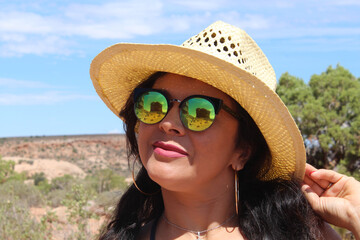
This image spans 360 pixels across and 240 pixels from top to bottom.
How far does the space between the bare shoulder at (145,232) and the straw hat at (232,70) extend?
741 millimetres

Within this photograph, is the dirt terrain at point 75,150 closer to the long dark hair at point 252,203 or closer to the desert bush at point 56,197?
the desert bush at point 56,197

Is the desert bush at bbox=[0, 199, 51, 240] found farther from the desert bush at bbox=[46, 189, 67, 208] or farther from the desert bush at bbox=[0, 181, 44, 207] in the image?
the desert bush at bbox=[46, 189, 67, 208]

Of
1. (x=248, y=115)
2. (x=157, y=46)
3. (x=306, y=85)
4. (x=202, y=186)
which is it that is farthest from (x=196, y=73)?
(x=306, y=85)

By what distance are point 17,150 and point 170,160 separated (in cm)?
5308

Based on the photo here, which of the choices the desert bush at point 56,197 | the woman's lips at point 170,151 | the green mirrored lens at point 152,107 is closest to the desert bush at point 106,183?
the desert bush at point 56,197

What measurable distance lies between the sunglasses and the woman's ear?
7.8 inches

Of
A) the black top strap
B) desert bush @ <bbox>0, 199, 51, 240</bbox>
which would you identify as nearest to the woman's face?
the black top strap

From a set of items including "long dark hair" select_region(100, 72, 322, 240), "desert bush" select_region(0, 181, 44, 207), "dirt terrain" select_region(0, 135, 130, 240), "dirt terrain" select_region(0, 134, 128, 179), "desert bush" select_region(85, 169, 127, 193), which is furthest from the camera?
"dirt terrain" select_region(0, 134, 128, 179)

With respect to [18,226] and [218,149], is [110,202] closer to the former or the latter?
[218,149]

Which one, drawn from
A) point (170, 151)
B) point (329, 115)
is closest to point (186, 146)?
point (170, 151)

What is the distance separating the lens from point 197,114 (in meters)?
2.16

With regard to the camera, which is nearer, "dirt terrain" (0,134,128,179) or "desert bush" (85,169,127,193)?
"desert bush" (85,169,127,193)

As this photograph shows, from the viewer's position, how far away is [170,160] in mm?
2139

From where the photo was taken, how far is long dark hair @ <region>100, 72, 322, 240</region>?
2.37 m
